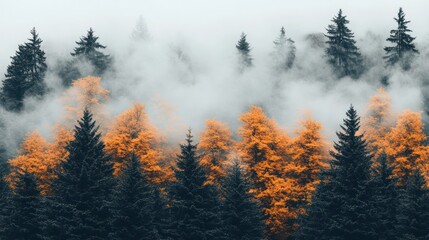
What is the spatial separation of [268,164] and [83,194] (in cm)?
1956

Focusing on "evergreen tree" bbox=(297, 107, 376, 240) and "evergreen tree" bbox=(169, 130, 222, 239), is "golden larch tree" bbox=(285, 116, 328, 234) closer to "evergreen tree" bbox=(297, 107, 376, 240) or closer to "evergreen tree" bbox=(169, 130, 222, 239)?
"evergreen tree" bbox=(297, 107, 376, 240)

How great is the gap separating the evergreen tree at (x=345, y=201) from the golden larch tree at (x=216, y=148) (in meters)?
11.8

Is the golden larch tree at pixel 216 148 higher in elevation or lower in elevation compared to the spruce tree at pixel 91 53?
lower

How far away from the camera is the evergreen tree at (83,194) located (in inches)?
1444

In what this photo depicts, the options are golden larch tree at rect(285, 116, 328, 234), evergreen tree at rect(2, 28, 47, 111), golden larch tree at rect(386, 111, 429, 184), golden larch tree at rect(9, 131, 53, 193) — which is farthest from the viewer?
evergreen tree at rect(2, 28, 47, 111)

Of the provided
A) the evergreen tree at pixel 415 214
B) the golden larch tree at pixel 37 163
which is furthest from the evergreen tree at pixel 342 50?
the golden larch tree at pixel 37 163

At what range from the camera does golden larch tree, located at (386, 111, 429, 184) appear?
153 feet

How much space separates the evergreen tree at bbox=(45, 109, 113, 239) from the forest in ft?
0.30

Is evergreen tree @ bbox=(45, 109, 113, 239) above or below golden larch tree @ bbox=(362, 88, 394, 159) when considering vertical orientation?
below

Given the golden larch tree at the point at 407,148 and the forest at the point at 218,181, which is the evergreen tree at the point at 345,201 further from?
the golden larch tree at the point at 407,148

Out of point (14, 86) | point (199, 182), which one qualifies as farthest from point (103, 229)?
point (14, 86)

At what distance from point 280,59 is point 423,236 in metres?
60.0

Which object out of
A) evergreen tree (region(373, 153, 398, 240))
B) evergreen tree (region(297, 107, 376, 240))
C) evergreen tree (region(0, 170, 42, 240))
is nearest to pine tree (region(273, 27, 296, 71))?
evergreen tree (region(297, 107, 376, 240))

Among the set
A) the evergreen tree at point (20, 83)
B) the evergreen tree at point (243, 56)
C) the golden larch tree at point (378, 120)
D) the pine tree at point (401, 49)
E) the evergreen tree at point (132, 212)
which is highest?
the evergreen tree at point (243, 56)
